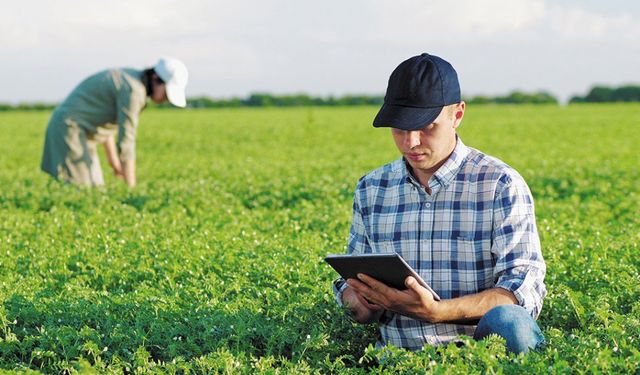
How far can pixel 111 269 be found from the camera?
7742 mm

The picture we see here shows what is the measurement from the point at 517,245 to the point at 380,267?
0.78 metres

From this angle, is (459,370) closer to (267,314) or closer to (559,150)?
(267,314)

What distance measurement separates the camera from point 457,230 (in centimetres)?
495

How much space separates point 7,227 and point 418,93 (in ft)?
21.4

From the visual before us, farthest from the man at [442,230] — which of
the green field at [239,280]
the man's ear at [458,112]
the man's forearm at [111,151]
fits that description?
the man's forearm at [111,151]

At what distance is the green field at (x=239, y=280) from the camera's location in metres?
5.02

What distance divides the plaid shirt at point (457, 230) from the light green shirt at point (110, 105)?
7.12 m

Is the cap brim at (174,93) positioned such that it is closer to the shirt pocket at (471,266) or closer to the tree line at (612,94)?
the shirt pocket at (471,266)

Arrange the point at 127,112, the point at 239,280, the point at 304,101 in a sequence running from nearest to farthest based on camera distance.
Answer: the point at 239,280, the point at 127,112, the point at 304,101

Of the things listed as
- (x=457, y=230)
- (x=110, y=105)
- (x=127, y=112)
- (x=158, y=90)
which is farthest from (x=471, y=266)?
(x=110, y=105)

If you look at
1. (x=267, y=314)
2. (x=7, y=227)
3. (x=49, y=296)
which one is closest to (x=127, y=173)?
(x=7, y=227)

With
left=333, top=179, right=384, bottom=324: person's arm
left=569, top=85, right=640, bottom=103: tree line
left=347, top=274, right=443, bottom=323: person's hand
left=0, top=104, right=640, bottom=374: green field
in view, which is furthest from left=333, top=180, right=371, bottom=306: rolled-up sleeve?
left=569, top=85, right=640, bottom=103: tree line

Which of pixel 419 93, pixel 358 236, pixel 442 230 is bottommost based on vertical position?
pixel 358 236

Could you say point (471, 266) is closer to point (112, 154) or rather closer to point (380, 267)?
point (380, 267)
